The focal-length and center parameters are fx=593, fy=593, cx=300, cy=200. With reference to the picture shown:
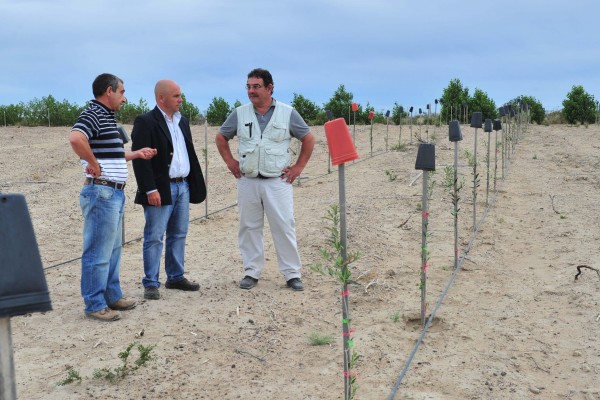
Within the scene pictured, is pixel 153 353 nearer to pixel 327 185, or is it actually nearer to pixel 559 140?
pixel 327 185

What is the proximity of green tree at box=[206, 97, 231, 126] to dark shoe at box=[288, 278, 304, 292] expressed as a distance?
15361mm

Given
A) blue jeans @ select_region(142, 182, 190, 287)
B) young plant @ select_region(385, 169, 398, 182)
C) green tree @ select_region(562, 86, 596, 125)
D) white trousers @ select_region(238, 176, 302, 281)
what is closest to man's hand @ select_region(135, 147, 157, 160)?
blue jeans @ select_region(142, 182, 190, 287)

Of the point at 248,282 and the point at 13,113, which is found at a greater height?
the point at 13,113

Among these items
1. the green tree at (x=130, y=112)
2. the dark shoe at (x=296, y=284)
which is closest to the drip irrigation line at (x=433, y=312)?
the dark shoe at (x=296, y=284)

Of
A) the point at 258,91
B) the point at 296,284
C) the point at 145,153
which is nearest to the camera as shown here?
the point at 145,153

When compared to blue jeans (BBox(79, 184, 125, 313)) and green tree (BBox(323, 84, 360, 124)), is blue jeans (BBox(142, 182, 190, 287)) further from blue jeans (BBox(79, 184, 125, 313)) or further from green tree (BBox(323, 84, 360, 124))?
green tree (BBox(323, 84, 360, 124))

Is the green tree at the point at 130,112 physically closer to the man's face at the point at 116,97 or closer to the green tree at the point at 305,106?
the green tree at the point at 305,106

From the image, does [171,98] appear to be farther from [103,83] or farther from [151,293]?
[151,293]

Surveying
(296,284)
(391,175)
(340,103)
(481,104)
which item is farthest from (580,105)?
(296,284)

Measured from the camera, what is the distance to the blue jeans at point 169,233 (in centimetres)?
383

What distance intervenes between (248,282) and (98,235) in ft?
4.08

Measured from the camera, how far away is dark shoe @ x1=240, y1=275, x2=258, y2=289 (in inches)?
168

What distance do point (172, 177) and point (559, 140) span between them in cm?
1499

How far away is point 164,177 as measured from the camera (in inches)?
150
